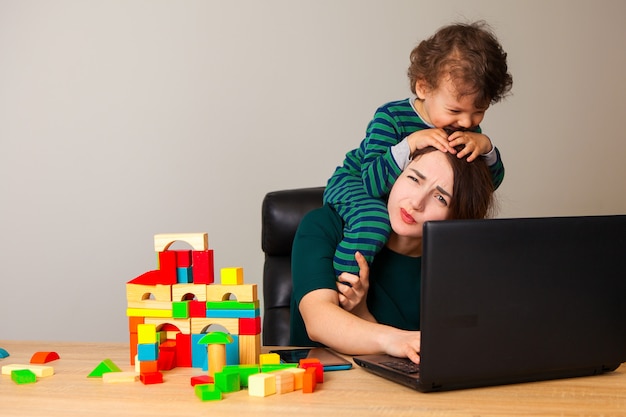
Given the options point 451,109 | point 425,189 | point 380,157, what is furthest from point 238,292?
point 451,109

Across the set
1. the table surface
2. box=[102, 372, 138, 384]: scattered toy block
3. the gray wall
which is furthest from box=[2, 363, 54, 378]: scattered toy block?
the gray wall

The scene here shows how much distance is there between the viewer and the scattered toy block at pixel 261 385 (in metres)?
1.22

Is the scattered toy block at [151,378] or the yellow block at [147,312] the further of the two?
the yellow block at [147,312]

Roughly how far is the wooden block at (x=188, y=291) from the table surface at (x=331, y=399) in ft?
0.50

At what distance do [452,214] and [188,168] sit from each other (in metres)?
1.94

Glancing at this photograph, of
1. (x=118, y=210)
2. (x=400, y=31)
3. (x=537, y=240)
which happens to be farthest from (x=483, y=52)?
(x=118, y=210)

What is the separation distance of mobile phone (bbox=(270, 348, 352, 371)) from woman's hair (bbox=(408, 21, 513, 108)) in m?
0.81

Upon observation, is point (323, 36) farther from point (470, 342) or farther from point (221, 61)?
point (470, 342)

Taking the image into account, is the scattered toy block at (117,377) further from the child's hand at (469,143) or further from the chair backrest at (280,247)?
the chair backrest at (280,247)

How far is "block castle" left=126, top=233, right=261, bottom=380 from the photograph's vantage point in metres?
1.44

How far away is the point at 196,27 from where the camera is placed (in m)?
3.42

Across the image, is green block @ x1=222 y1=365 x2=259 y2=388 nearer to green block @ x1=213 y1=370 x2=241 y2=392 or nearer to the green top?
green block @ x1=213 y1=370 x2=241 y2=392

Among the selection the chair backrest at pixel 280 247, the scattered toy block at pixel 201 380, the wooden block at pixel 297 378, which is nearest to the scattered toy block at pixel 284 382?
the wooden block at pixel 297 378

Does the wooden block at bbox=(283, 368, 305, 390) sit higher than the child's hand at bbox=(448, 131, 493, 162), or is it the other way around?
the child's hand at bbox=(448, 131, 493, 162)
